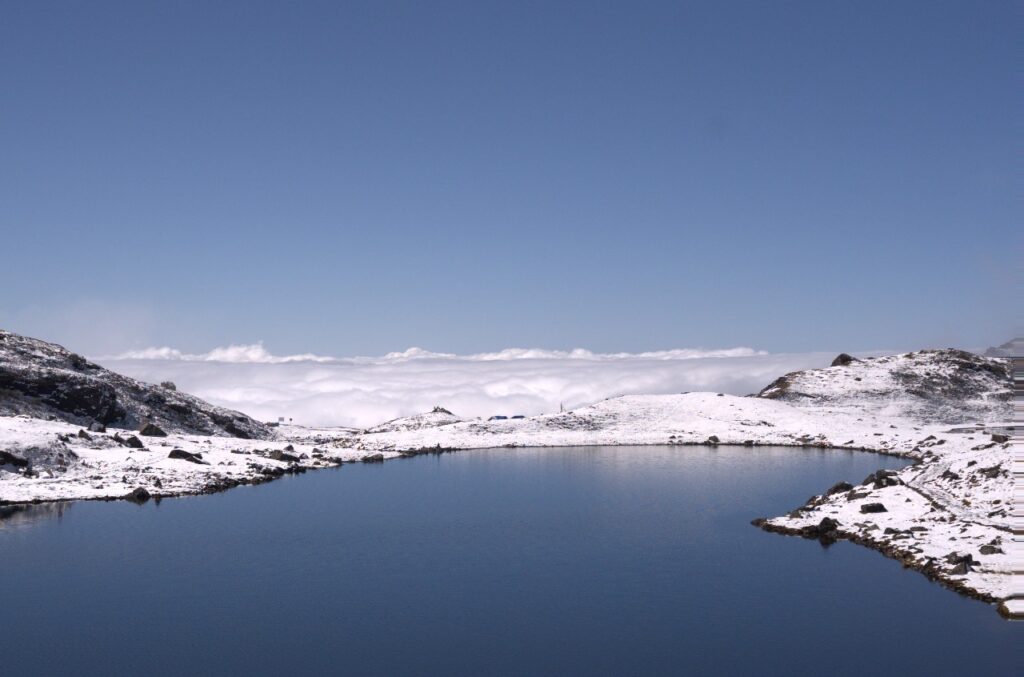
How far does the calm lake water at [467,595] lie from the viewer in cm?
3183

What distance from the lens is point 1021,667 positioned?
30.1 meters

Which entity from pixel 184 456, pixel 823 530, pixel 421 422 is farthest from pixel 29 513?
pixel 421 422

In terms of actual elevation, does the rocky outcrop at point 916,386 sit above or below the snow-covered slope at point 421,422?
above

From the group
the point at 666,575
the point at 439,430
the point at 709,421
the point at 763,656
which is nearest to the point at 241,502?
the point at 666,575

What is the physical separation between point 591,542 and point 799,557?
13.4m

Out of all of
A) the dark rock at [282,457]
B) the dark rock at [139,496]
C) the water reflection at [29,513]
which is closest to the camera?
the water reflection at [29,513]

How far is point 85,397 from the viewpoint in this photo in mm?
101375

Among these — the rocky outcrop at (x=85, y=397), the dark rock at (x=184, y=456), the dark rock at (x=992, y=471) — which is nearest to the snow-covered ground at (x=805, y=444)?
the dark rock at (x=992, y=471)

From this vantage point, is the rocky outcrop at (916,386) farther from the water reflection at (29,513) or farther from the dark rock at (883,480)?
the water reflection at (29,513)

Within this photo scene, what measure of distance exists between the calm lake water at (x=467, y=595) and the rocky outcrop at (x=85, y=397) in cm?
3719

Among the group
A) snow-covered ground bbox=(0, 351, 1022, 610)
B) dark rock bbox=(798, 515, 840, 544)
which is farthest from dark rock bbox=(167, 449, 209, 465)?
dark rock bbox=(798, 515, 840, 544)

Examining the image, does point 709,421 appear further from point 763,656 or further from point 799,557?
point 763,656

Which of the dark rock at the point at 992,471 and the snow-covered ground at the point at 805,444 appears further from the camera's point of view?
the dark rock at the point at 992,471

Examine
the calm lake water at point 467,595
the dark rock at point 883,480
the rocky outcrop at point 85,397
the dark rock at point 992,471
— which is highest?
the rocky outcrop at point 85,397
